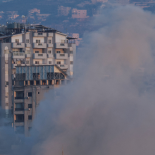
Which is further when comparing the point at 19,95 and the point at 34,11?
the point at 34,11

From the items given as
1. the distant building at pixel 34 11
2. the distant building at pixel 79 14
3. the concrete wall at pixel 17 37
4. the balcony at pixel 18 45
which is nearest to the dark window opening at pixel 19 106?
the balcony at pixel 18 45

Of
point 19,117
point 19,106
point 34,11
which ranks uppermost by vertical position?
point 34,11

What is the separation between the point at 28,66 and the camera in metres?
39.5

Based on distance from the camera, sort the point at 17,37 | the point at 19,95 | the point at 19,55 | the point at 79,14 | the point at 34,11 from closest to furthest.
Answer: the point at 19,95 → the point at 19,55 → the point at 17,37 → the point at 79,14 → the point at 34,11

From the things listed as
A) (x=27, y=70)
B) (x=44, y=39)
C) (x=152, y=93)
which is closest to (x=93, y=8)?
(x=44, y=39)

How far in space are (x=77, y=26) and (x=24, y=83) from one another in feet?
284

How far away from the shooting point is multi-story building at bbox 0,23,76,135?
123 ft

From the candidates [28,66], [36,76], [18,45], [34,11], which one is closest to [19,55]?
[18,45]

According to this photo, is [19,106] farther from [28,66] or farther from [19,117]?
[28,66]

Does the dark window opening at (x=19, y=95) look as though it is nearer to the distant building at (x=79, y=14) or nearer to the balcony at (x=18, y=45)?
the balcony at (x=18, y=45)

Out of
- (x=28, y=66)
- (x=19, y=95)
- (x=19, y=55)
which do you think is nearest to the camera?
(x=19, y=95)

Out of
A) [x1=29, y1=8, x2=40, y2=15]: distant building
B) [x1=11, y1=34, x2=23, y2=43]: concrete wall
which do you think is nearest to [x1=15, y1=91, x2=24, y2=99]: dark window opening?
[x1=11, y1=34, x2=23, y2=43]: concrete wall

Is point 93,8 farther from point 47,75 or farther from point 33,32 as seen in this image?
point 47,75

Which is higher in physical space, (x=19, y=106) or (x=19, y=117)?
(x=19, y=106)
